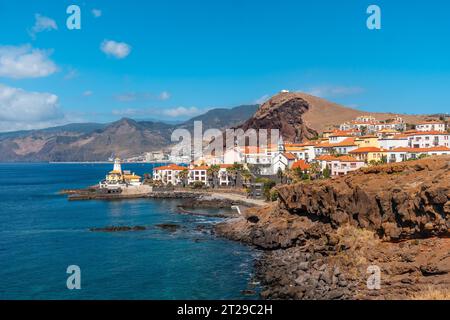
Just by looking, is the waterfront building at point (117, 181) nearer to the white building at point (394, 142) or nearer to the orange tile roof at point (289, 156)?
the orange tile roof at point (289, 156)

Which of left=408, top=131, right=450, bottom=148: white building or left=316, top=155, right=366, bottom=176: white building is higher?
left=408, top=131, right=450, bottom=148: white building

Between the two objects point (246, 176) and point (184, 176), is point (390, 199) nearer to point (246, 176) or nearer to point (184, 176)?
point (246, 176)

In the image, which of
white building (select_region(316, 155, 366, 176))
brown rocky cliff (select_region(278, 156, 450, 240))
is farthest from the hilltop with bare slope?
brown rocky cliff (select_region(278, 156, 450, 240))

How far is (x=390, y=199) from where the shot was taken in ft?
122

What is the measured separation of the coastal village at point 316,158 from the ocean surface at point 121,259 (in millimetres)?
28586

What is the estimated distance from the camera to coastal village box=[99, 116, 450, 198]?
7906 cm

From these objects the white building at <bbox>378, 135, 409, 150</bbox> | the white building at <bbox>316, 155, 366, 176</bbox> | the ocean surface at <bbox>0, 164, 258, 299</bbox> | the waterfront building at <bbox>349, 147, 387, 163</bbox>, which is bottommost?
the ocean surface at <bbox>0, 164, 258, 299</bbox>

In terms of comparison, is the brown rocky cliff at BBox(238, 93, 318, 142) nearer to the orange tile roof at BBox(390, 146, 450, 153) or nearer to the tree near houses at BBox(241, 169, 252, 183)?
the tree near houses at BBox(241, 169, 252, 183)

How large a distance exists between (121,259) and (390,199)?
89.2ft

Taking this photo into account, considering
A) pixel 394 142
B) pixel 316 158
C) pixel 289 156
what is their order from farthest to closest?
pixel 289 156
pixel 316 158
pixel 394 142

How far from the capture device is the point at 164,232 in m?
58.5

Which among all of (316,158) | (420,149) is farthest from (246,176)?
(420,149)

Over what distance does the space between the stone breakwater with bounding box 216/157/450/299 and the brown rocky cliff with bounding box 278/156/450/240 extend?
0.26 ft
